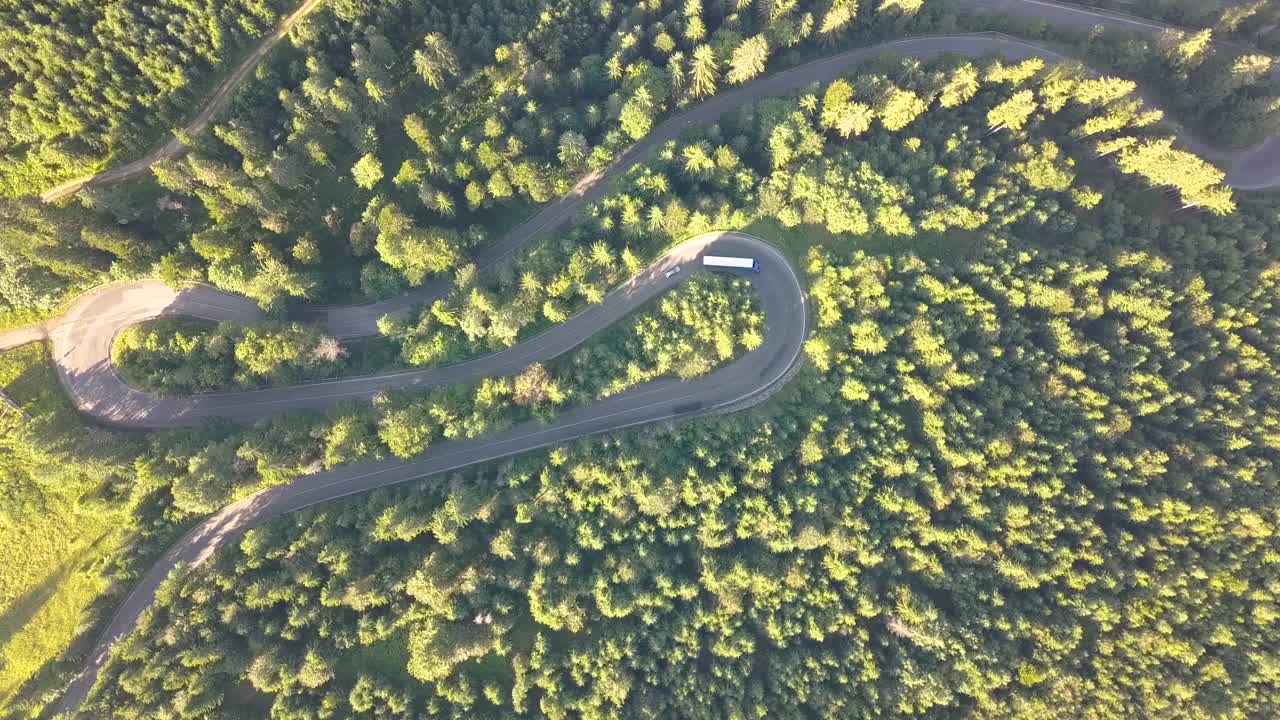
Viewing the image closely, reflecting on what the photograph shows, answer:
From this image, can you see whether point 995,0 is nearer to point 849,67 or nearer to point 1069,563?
point 849,67

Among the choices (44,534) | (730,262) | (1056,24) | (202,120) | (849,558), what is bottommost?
(849,558)

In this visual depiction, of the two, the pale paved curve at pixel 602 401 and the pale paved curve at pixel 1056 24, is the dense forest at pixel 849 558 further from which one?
the pale paved curve at pixel 1056 24

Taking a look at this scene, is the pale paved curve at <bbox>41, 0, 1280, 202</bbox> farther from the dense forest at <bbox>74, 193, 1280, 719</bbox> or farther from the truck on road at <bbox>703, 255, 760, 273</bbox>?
the truck on road at <bbox>703, 255, 760, 273</bbox>

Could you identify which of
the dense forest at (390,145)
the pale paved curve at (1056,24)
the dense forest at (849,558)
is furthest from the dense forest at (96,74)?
the dense forest at (849,558)

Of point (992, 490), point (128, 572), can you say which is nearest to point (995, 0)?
point (992, 490)

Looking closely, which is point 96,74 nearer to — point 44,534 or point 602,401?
point 44,534

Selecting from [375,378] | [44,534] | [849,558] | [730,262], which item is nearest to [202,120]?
[375,378]
